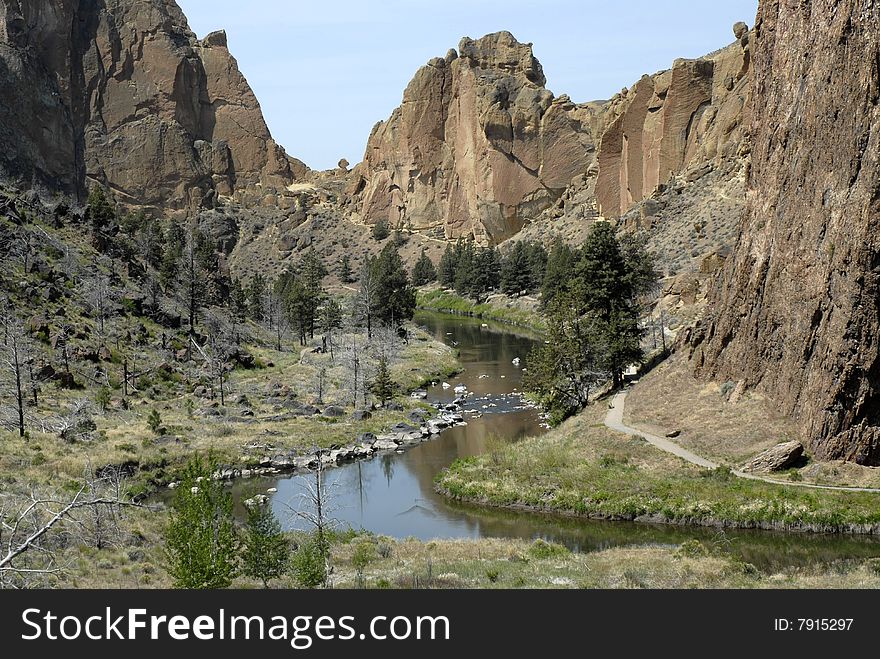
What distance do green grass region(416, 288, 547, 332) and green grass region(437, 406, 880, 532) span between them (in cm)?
5667

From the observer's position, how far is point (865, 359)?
3559 cm

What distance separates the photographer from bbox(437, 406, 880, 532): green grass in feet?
108

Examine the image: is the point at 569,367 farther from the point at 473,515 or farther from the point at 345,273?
the point at 345,273

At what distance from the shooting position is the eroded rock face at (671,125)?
112 m

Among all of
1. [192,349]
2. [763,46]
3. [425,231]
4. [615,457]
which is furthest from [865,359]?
[425,231]

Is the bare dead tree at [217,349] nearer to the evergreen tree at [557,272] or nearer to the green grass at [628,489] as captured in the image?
the green grass at [628,489]

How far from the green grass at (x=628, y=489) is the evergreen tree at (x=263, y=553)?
16.4m

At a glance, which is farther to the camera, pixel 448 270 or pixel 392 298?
pixel 448 270

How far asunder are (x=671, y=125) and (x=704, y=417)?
88977mm

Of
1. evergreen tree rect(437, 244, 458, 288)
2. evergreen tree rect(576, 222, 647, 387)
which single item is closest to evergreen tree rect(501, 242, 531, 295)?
evergreen tree rect(437, 244, 458, 288)

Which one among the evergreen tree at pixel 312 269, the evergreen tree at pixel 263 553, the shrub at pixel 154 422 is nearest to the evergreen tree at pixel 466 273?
the evergreen tree at pixel 312 269

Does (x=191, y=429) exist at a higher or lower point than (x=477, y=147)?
lower

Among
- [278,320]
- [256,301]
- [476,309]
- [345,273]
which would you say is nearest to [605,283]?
[278,320]

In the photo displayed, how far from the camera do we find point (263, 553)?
2398cm
